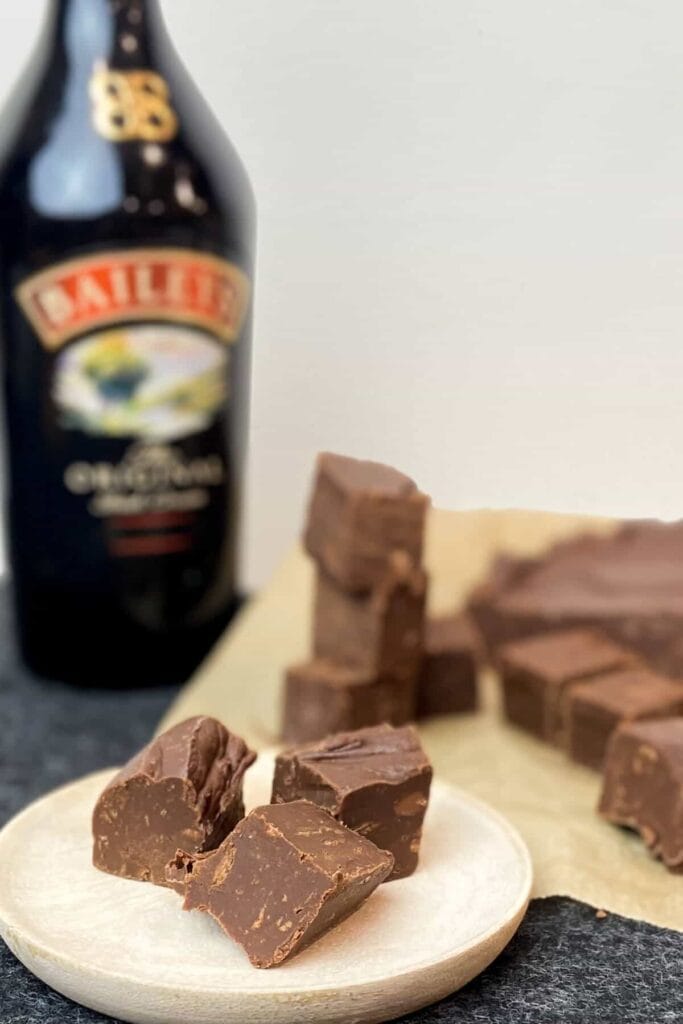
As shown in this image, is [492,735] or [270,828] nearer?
[270,828]

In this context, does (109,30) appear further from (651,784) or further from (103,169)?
(651,784)

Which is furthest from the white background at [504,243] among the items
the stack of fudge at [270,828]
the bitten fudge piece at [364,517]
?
the stack of fudge at [270,828]

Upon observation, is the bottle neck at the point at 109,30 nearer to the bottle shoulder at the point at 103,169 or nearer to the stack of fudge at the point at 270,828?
the bottle shoulder at the point at 103,169

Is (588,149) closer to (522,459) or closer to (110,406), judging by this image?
(522,459)

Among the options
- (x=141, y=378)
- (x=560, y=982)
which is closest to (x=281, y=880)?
(x=560, y=982)

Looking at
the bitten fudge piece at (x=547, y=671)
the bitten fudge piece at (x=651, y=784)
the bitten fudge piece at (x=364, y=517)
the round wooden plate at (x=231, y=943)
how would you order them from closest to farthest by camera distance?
1. the round wooden plate at (x=231, y=943)
2. the bitten fudge piece at (x=651, y=784)
3. the bitten fudge piece at (x=364, y=517)
4. the bitten fudge piece at (x=547, y=671)

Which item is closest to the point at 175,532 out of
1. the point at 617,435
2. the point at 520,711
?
the point at 520,711

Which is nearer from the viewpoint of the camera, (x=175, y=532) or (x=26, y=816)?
(x=26, y=816)
